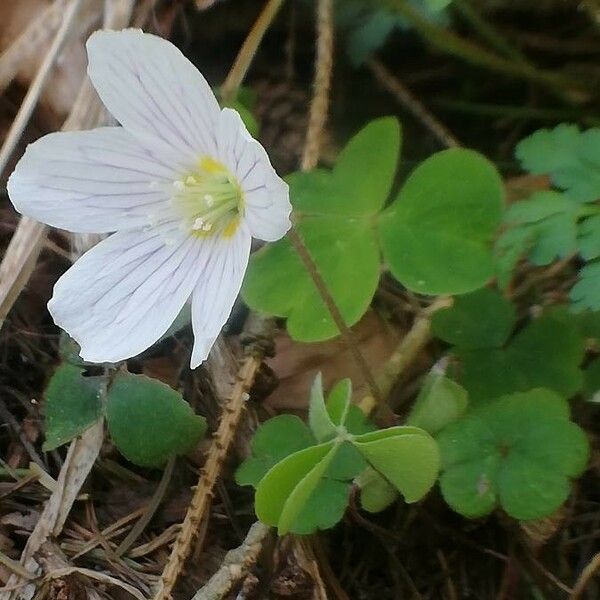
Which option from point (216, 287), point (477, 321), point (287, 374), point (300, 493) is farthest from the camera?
point (287, 374)

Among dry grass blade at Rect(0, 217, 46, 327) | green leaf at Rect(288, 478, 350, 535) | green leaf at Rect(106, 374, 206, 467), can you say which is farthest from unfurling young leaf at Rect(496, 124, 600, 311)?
dry grass blade at Rect(0, 217, 46, 327)

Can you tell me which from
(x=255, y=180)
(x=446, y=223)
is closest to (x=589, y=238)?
(x=446, y=223)

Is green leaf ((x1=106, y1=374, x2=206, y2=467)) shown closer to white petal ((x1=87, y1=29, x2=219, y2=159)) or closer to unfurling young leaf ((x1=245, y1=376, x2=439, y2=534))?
unfurling young leaf ((x1=245, y1=376, x2=439, y2=534))

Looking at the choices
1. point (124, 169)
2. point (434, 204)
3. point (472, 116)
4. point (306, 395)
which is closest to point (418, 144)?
point (472, 116)

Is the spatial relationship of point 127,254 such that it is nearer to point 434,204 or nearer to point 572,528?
point 434,204

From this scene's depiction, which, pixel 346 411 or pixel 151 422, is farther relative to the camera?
pixel 151 422

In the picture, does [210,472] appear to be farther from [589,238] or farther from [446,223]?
[589,238]

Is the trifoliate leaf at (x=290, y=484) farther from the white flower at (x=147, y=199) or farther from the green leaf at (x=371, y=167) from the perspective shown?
the green leaf at (x=371, y=167)

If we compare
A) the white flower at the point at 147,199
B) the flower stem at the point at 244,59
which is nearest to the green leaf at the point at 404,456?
the white flower at the point at 147,199
